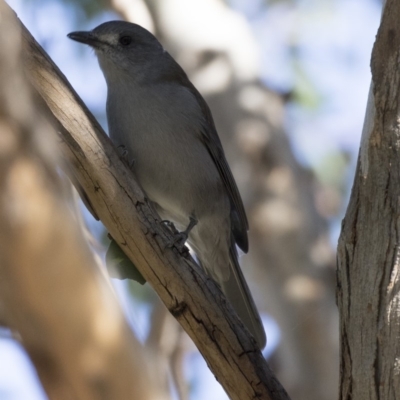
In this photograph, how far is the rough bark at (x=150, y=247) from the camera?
3.30 meters

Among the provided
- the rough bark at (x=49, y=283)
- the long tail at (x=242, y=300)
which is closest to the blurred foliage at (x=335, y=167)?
the long tail at (x=242, y=300)

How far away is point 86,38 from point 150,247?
7.93 feet

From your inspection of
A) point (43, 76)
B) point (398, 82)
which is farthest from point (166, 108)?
point (398, 82)

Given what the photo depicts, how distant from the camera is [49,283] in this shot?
2.99 meters

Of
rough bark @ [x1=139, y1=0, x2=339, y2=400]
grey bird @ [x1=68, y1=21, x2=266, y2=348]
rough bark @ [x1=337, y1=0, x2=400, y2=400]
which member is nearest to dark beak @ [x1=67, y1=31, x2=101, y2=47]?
grey bird @ [x1=68, y1=21, x2=266, y2=348]

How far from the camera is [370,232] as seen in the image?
308 cm

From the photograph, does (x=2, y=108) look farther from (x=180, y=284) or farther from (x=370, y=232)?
(x=370, y=232)

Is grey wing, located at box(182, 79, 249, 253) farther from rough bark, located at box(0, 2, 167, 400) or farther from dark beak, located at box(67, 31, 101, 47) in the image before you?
rough bark, located at box(0, 2, 167, 400)

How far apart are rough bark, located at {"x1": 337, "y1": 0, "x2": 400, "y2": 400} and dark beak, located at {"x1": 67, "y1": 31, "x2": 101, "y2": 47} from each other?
8.81 feet

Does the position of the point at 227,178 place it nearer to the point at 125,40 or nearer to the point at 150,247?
the point at 125,40

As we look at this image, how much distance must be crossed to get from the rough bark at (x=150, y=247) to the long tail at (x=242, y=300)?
1.21m

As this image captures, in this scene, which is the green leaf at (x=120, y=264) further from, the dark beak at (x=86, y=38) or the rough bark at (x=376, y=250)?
the dark beak at (x=86, y=38)

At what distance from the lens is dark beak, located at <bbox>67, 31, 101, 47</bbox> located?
210 inches

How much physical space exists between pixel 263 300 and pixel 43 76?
389cm
